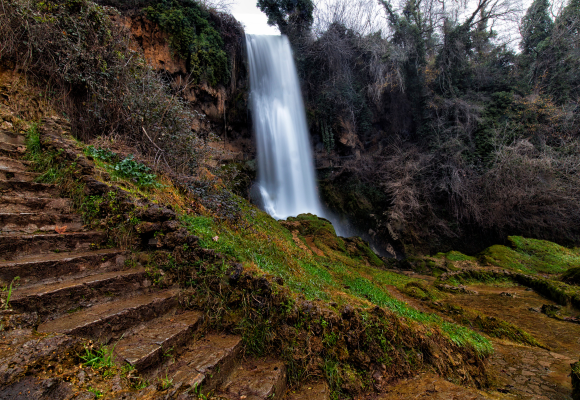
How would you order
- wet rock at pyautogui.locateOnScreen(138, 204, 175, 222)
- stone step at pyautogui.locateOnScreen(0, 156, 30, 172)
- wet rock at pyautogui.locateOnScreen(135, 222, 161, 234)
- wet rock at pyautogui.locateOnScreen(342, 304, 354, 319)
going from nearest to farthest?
wet rock at pyautogui.locateOnScreen(342, 304, 354, 319), wet rock at pyautogui.locateOnScreen(135, 222, 161, 234), wet rock at pyautogui.locateOnScreen(138, 204, 175, 222), stone step at pyautogui.locateOnScreen(0, 156, 30, 172)

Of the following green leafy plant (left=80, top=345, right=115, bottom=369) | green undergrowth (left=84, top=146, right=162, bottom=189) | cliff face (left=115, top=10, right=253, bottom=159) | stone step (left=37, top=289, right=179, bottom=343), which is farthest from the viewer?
cliff face (left=115, top=10, right=253, bottom=159)

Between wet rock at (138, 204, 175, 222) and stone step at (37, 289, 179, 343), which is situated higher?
wet rock at (138, 204, 175, 222)

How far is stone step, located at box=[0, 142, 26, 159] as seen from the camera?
425 centimetres

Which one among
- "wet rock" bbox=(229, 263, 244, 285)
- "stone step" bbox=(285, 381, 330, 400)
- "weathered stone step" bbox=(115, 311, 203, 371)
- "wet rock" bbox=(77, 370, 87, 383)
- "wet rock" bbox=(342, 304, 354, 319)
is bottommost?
"stone step" bbox=(285, 381, 330, 400)

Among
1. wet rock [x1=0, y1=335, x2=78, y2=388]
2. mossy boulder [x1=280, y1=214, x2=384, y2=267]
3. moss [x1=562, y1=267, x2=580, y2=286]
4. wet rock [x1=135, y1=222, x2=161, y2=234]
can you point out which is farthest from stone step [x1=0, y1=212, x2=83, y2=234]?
moss [x1=562, y1=267, x2=580, y2=286]

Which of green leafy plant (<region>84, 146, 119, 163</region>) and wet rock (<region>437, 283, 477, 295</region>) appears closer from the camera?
green leafy plant (<region>84, 146, 119, 163</region>)

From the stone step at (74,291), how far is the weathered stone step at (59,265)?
0.33 ft

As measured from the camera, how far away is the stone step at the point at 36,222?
2.99 metres

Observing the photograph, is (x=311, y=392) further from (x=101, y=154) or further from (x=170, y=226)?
(x=101, y=154)

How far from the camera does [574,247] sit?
1202 cm

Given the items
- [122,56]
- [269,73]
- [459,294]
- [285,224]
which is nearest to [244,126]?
[269,73]

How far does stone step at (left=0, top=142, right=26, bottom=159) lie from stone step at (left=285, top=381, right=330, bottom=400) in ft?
18.2

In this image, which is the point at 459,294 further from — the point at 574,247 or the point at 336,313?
the point at 574,247

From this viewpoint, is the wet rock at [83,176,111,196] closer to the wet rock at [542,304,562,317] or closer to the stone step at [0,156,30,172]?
the stone step at [0,156,30,172]
